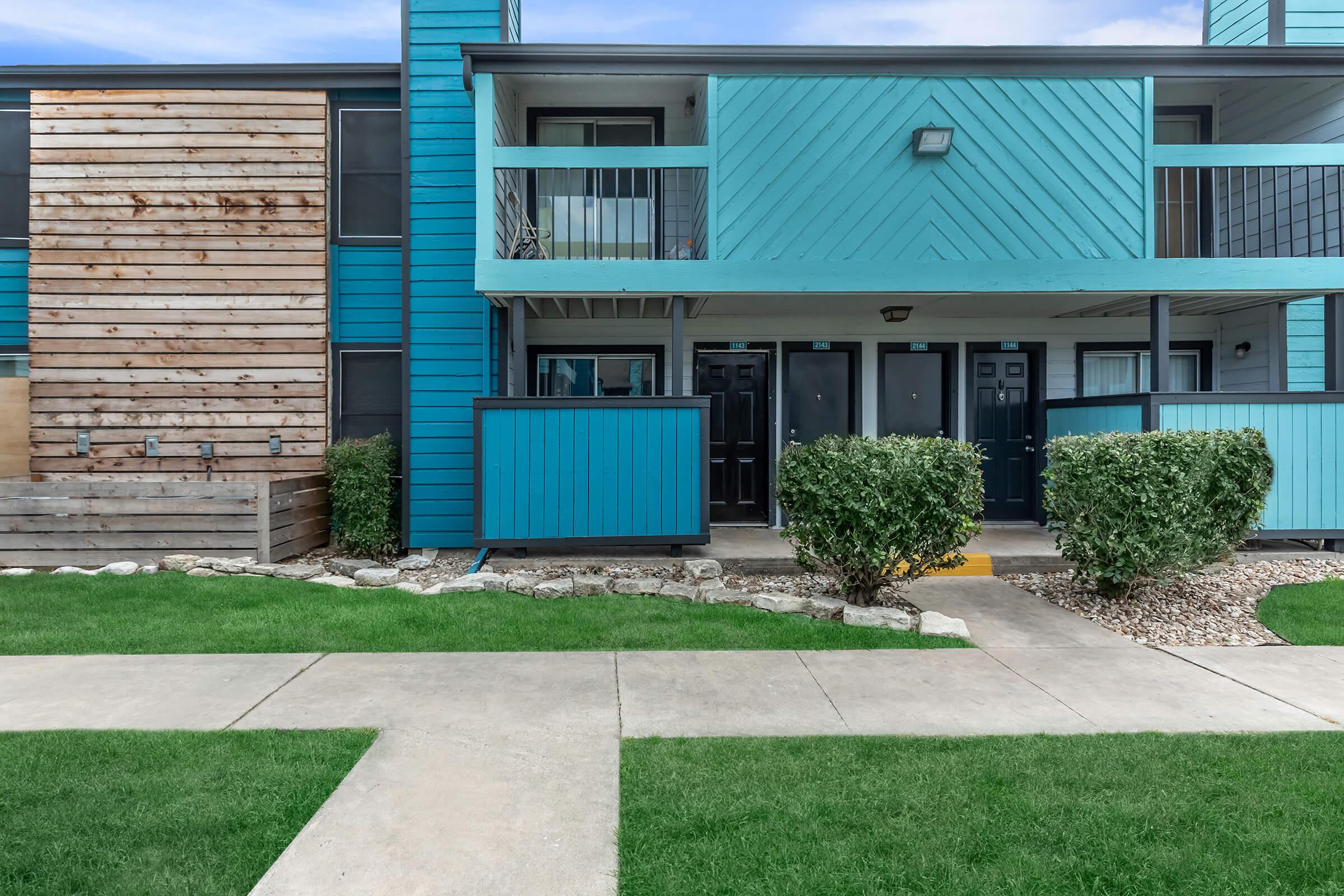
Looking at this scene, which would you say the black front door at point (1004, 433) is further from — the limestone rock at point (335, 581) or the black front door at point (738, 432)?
the limestone rock at point (335, 581)

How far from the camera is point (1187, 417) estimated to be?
729 cm

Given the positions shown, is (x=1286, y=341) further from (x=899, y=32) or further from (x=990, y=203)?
(x=899, y=32)

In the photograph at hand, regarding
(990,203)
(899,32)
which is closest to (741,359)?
(990,203)

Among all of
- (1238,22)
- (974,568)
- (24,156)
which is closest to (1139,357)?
(1238,22)

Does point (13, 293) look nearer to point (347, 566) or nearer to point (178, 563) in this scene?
point (178, 563)

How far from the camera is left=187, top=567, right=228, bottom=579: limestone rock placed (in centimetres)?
645

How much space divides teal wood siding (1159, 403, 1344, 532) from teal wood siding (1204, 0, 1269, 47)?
4.54 m

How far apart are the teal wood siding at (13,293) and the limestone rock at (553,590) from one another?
7066mm

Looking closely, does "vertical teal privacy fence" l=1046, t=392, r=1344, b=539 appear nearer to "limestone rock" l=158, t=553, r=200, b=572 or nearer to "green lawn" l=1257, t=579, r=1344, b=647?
"green lawn" l=1257, t=579, r=1344, b=647

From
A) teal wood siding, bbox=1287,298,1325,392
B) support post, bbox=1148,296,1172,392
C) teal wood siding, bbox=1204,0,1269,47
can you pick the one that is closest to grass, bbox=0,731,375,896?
support post, bbox=1148,296,1172,392

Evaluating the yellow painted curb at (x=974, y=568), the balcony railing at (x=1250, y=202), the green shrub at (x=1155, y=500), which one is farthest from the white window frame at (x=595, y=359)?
the balcony railing at (x=1250, y=202)

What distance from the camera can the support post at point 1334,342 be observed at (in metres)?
7.46

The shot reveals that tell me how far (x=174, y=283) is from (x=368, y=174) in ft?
7.82

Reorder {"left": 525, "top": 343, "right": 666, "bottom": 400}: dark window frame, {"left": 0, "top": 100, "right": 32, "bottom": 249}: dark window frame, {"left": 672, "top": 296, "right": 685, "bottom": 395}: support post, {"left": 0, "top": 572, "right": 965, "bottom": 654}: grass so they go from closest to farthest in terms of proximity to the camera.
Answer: {"left": 0, "top": 572, "right": 965, "bottom": 654}: grass
{"left": 672, "top": 296, "right": 685, "bottom": 395}: support post
{"left": 0, "top": 100, "right": 32, "bottom": 249}: dark window frame
{"left": 525, "top": 343, "right": 666, "bottom": 400}: dark window frame
